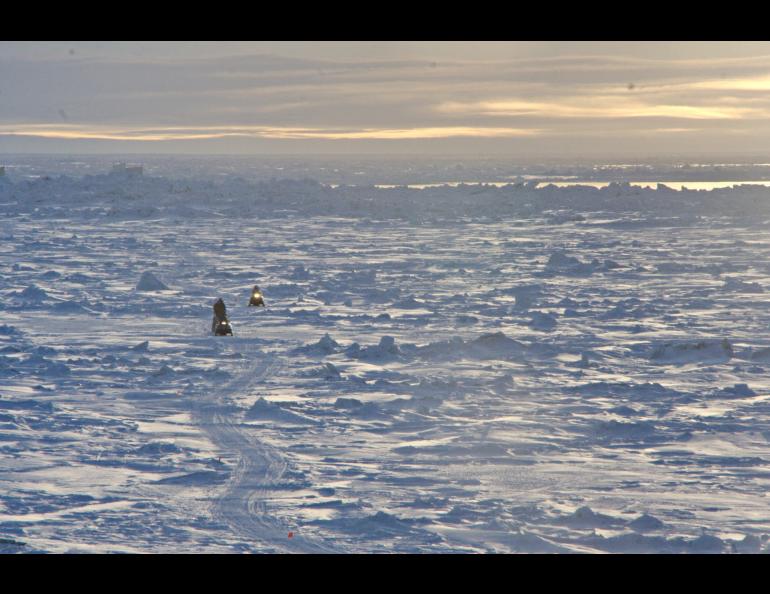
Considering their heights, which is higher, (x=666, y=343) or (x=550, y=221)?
(x=550, y=221)

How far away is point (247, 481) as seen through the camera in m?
7.26

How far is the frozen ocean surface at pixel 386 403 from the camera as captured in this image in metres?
6.38

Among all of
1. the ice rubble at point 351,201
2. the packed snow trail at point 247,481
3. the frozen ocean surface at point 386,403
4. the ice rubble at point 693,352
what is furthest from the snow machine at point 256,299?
the ice rubble at point 351,201

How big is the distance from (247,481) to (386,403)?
9.59 ft

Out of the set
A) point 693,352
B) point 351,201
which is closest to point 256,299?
point 693,352

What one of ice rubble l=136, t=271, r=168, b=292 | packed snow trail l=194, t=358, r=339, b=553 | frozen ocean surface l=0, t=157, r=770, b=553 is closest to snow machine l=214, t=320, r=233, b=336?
frozen ocean surface l=0, t=157, r=770, b=553

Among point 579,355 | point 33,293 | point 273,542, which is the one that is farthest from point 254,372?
point 33,293

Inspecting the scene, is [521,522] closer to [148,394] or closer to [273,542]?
[273,542]

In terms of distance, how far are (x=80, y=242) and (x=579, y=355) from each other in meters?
19.5

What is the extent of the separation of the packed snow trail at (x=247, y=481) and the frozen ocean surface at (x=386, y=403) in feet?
0.09

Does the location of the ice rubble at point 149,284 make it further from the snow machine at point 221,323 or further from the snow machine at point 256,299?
the snow machine at point 221,323

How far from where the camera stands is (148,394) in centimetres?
1032
